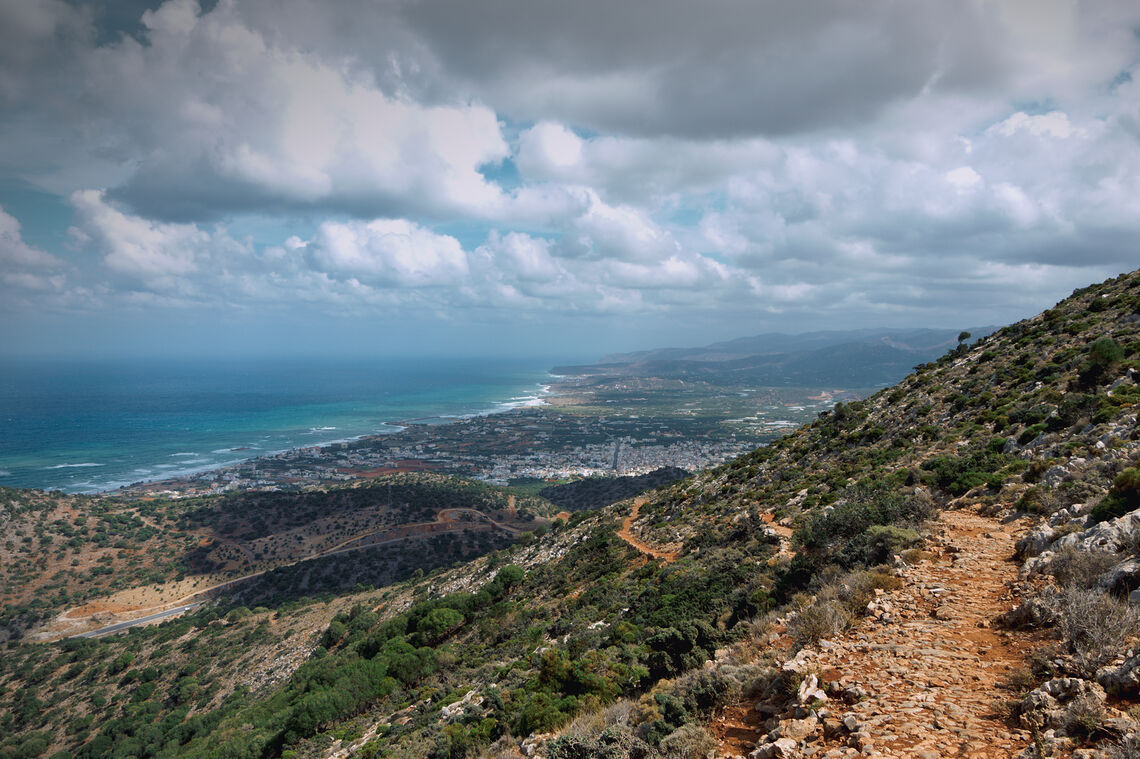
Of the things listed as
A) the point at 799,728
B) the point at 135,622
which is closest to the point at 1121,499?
the point at 799,728

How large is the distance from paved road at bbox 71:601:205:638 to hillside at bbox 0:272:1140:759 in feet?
31.0

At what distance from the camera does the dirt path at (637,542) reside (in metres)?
22.5

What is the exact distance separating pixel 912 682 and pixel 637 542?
20.9 metres

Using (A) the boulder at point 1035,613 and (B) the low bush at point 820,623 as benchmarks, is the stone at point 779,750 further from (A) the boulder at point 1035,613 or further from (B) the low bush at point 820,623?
(A) the boulder at point 1035,613

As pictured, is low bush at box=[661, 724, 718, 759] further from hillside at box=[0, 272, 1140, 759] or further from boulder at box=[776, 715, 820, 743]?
boulder at box=[776, 715, 820, 743]

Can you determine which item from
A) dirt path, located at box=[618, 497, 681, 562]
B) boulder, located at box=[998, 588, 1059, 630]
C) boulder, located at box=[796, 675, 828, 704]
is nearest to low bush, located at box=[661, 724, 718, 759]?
boulder, located at box=[796, 675, 828, 704]

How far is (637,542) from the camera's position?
87.6 feet

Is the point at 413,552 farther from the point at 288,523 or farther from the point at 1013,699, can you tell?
the point at 1013,699

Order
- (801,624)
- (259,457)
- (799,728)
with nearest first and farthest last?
(799,728) < (801,624) < (259,457)

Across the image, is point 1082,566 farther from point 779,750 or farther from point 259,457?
point 259,457

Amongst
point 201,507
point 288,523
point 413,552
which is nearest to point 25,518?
point 201,507

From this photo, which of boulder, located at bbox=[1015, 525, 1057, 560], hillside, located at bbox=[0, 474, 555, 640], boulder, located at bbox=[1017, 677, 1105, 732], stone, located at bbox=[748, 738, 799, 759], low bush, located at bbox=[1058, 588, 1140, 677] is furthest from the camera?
hillside, located at bbox=[0, 474, 555, 640]

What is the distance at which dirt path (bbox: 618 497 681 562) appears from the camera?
22469 millimetres

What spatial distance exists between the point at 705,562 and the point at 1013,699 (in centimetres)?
1241
